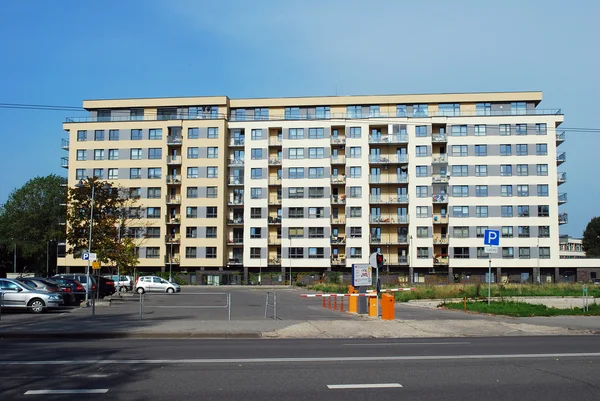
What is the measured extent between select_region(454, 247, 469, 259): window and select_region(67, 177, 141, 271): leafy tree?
1856 inches

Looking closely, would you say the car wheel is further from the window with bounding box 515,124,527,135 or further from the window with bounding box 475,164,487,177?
the window with bounding box 515,124,527,135

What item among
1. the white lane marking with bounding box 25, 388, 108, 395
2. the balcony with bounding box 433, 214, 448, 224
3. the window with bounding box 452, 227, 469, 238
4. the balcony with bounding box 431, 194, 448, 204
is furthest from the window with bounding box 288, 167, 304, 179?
the white lane marking with bounding box 25, 388, 108, 395

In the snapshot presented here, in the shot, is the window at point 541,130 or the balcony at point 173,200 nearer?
the window at point 541,130

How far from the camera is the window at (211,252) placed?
80062 mm

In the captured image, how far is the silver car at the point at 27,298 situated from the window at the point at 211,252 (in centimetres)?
5461

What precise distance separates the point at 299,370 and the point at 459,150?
236 ft

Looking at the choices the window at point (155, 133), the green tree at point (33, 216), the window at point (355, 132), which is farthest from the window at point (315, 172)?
the green tree at point (33, 216)

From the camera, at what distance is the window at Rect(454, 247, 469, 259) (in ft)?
255

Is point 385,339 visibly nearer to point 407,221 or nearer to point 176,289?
point 176,289

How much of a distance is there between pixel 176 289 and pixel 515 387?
151 feet

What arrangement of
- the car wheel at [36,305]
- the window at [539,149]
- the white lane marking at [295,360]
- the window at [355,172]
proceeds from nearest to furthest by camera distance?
the white lane marking at [295,360]
the car wheel at [36,305]
the window at [539,149]
the window at [355,172]

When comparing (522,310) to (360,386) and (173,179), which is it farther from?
(173,179)

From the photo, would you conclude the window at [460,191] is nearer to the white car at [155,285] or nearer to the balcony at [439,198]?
the balcony at [439,198]

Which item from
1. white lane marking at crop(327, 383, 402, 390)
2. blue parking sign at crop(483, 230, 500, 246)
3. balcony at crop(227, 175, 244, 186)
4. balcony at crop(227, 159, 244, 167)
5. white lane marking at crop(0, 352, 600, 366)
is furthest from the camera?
balcony at crop(227, 159, 244, 167)
